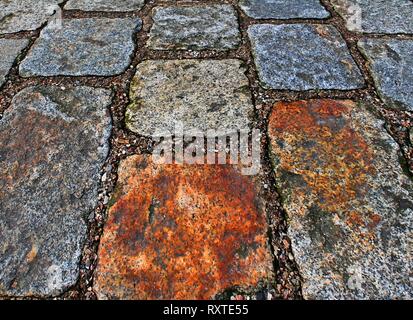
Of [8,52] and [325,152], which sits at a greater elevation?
[8,52]

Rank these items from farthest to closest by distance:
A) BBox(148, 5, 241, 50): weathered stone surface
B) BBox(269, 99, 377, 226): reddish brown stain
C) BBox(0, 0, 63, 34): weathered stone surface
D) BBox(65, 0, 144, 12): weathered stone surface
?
BBox(65, 0, 144, 12): weathered stone surface
BBox(0, 0, 63, 34): weathered stone surface
BBox(148, 5, 241, 50): weathered stone surface
BBox(269, 99, 377, 226): reddish brown stain

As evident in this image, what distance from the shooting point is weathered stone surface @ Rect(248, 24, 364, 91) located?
1220 millimetres

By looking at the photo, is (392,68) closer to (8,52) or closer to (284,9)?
(284,9)

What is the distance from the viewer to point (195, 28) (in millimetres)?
1507

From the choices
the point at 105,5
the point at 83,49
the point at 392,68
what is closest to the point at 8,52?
the point at 83,49

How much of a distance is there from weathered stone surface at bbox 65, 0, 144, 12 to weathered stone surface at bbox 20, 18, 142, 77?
12 centimetres

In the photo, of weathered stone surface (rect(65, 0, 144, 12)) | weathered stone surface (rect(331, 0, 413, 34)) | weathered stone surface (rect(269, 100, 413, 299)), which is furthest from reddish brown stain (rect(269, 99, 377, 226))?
weathered stone surface (rect(65, 0, 144, 12))

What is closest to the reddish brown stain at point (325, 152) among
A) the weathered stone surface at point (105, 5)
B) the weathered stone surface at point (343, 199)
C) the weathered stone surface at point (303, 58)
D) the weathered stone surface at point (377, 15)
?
the weathered stone surface at point (343, 199)

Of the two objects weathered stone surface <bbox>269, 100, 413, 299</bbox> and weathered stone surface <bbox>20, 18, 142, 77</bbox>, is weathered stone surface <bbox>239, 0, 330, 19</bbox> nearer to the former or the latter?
weathered stone surface <bbox>20, 18, 142, 77</bbox>

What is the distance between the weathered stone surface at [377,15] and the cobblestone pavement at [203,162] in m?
0.01

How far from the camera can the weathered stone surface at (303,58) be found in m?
1.22

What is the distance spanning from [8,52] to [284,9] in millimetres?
1236
